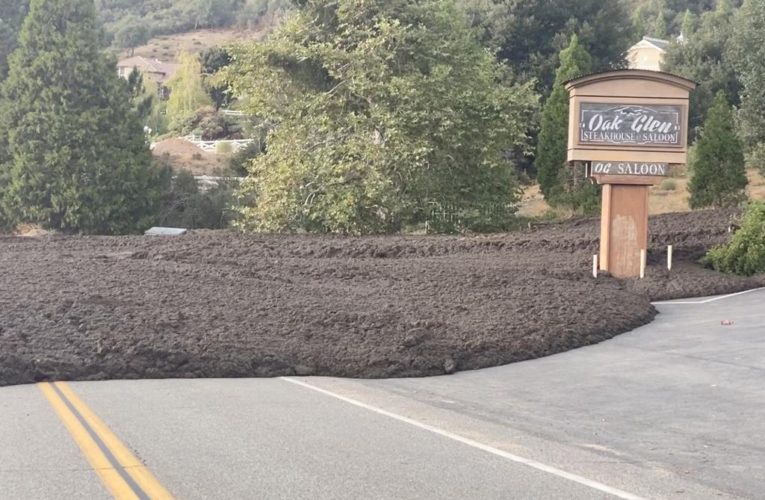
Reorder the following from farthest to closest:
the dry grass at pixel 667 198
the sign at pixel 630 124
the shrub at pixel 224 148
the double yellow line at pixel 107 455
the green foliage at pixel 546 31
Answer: the shrub at pixel 224 148 → the green foliage at pixel 546 31 → the dry grass at pixel 667 198 → the sign at pixel 630 124 → the double yellow line at pixel 107 455

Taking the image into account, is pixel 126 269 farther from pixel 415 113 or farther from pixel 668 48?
pixel 668 48

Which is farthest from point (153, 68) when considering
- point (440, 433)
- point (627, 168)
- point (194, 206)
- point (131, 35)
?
point (440, 433)

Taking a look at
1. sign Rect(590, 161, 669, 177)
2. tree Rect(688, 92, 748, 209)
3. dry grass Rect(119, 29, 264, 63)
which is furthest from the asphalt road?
dry grass Rect(119, 29, 264, 63)

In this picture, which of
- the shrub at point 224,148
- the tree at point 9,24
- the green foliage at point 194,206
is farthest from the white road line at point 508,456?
the shrub at point 224,148

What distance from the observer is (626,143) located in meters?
21.0

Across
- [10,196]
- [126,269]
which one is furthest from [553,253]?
[10,196]

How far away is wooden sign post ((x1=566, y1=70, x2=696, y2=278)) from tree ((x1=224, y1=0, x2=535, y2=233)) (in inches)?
402

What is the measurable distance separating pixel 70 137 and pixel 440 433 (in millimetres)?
34961

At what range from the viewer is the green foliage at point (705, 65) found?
49812mm

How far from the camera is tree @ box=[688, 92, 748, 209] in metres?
31.8

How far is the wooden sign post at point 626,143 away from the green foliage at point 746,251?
7.36ft

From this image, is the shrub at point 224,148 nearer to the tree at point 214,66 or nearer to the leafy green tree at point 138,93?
the leafy green tree at point 138,93

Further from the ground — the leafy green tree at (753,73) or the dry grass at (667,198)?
the leafy green tree at (753,73)

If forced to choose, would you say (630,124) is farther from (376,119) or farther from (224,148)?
(224,148)
